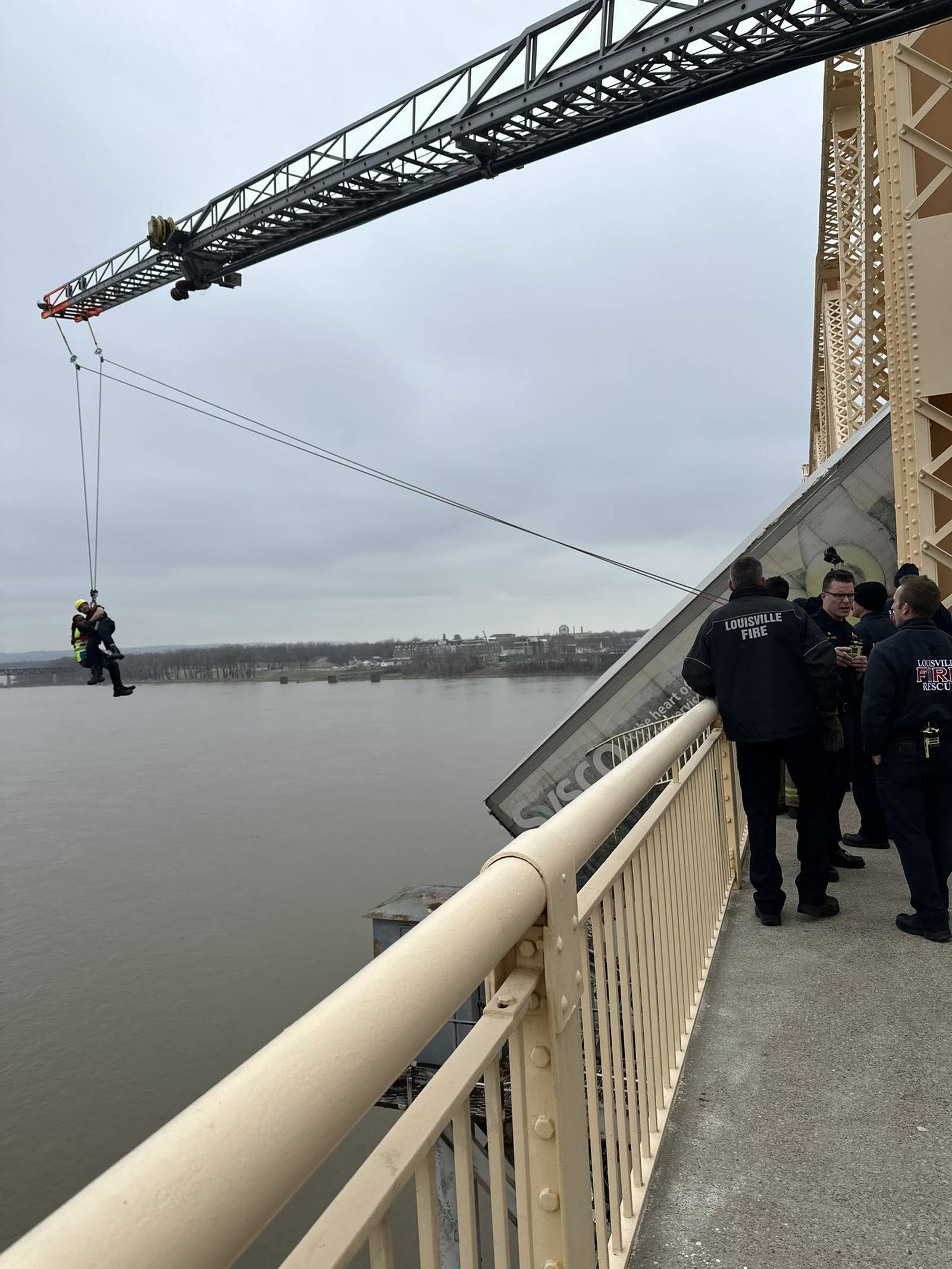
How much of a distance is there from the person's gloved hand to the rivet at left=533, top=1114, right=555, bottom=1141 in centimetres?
349

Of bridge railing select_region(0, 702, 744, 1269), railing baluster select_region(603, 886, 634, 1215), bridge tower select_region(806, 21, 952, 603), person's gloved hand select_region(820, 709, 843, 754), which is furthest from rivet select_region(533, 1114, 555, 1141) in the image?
bridge tower select_region(806, 21, 952, 603)

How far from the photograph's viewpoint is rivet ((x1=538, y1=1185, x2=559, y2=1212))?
147 centimetres

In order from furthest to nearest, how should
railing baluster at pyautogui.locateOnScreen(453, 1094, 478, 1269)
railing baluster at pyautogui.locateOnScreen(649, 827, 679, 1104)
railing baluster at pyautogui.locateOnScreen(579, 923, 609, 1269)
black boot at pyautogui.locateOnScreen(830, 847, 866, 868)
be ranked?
black boot at pyautogui.locateOnScreen(830, 847, 866, 868)
railing baluster at pyautogui.locateOnScreen(649, 827, 679, 1104)
railing baluster at pyautogui.locateOnScreen(579, 923, 609, 1269)
railing baluster at pyautogui.locateOnScreen(453, 1094, 478, 1269)

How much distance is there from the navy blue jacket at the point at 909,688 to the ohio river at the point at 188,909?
57.1ft

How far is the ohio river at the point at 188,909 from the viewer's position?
73.2 ft

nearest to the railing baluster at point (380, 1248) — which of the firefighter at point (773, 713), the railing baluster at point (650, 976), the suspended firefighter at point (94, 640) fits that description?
the railing baluster at point (650, 976)

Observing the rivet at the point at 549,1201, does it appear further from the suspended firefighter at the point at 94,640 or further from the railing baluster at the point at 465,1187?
the suspended firefighter at the point at 94,640

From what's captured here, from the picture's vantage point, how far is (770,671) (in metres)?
4.44

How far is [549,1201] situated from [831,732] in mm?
3554

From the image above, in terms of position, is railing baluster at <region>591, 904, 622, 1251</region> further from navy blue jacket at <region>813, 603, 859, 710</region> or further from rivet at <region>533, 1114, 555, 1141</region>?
navy blue jacket at <region>813, 603, 859, 710</region>

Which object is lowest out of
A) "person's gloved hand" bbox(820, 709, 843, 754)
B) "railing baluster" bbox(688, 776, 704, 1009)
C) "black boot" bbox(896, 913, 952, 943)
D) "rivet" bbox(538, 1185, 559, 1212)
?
"black boot" bbox(896, 913, 952, 943)

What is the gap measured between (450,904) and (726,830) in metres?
4.29

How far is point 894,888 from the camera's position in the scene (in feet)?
16.7

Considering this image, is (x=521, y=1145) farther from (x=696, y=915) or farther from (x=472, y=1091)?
(x=696, y=915)
